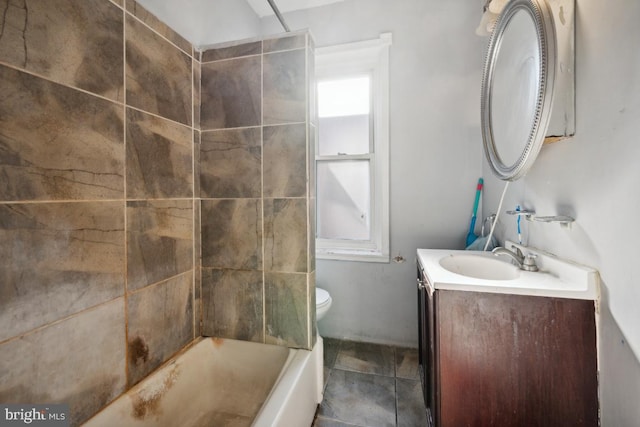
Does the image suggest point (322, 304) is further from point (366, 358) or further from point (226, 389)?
point (226, 389)

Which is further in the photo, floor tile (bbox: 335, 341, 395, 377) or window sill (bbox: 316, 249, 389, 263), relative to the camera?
window sill (bbox: 316, 249, 389, 263)

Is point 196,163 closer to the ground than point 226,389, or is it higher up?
higher up

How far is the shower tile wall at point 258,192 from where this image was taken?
1.22 metres

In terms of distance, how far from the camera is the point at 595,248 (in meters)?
0.86

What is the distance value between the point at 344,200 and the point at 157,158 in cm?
137

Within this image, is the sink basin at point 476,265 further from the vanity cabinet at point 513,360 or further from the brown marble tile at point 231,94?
the brown marble tile at point 231,94

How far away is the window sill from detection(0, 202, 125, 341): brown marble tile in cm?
135

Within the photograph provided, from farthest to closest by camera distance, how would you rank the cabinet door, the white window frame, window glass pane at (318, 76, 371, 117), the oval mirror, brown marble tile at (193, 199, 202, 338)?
window glass pane at (318, 76, 371, 117) → the white window frame → brown marble tile at (193, 199, 202, 338) → the oval mirror → the cabinet door

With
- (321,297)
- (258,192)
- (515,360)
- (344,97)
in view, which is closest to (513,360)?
(515,360)

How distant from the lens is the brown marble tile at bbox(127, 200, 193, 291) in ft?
3.24

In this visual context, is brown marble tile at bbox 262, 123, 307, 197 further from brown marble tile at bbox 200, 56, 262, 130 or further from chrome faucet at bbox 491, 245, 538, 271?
chrome faucet at bbox 491, 245, 538, 271

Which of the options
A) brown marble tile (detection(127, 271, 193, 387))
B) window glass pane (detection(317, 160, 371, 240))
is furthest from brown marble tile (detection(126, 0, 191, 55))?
window glass pane (detection(317, 160, 371, 240))

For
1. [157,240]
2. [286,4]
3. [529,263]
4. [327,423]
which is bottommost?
[327,423]

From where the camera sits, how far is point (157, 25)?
3.58ft
